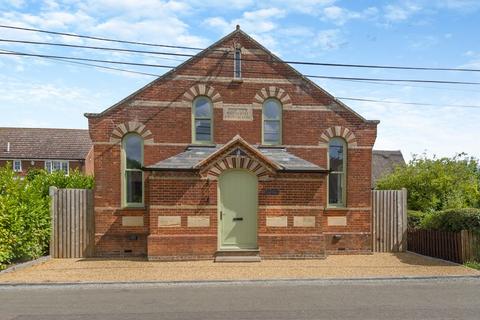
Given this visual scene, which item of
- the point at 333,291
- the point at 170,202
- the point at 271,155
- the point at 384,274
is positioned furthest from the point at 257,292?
the point at 271,155

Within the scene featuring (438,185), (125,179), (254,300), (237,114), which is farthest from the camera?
(438,185)

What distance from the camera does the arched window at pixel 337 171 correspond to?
15.4 metres

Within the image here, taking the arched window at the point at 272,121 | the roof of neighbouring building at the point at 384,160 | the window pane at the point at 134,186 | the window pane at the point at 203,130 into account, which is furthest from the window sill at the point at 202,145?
the roof of neighbouring building at the point at 384,160

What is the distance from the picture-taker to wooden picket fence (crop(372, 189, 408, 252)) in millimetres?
15523

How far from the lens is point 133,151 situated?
48.9 feet

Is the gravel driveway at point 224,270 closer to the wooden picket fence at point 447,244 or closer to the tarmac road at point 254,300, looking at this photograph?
the wooden picket fence at point 447,244

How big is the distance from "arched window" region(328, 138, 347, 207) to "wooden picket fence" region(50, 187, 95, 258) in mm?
8318

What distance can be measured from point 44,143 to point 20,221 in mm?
41787

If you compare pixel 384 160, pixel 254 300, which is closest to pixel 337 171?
→ pixel 254 300

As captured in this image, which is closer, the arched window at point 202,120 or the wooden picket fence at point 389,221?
the arched window at point 202,120

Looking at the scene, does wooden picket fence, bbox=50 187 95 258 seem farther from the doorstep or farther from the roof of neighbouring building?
the roof of neighbouring building

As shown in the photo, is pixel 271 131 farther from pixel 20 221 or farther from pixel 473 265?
pixel 20 221

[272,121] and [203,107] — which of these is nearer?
[203,107]

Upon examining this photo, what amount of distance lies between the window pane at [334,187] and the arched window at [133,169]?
661 centimetres
